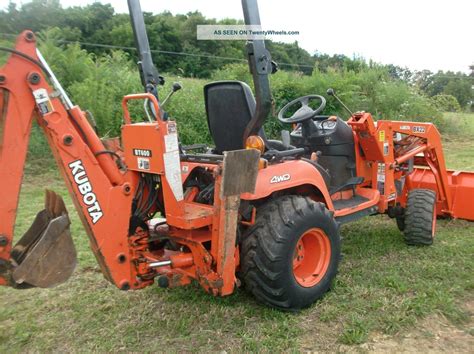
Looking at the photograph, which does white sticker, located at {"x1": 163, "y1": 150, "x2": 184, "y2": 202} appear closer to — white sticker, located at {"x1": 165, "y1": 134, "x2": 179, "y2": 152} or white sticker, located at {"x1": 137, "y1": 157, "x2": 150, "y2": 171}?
white sticker, located at {"x1": 165, "y1": 134, "x2": 179, "y2": 152}

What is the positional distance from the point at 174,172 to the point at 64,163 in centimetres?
66

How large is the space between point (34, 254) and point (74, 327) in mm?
829

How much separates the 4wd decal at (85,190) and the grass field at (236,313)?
0.87 m

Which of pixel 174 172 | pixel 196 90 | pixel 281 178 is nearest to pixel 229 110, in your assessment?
pixel 281 178

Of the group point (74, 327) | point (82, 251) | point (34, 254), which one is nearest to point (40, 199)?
point (82, 251)

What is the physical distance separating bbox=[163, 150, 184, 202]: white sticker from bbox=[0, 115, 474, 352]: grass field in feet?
3.02

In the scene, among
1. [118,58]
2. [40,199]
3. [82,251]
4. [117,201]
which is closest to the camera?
[117,201]

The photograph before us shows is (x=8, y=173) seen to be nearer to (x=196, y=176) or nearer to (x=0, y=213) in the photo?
(x=0, y=213)

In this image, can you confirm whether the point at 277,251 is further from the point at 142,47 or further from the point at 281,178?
the point at 142,47

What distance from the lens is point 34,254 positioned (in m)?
2.71

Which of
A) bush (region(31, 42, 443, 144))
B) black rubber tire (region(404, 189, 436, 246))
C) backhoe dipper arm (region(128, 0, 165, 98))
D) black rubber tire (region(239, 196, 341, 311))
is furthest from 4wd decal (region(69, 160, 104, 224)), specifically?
bush (region(31, 42, 443, 144))

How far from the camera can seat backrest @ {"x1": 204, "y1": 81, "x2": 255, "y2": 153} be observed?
347cm

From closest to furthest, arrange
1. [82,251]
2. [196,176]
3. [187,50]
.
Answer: [196,176] → [82,251] → [187,50]

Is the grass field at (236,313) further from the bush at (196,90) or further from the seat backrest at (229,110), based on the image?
the bush at (196,90)
